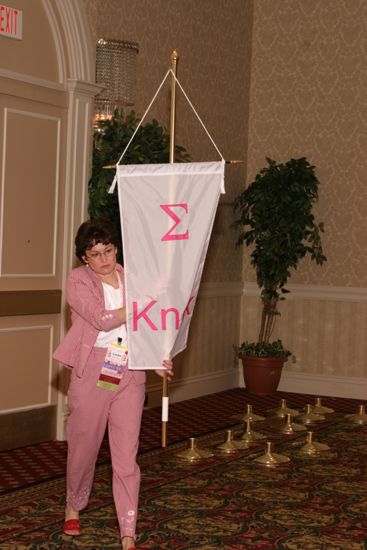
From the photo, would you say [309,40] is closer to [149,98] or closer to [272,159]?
[272,159]

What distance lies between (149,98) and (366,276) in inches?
114

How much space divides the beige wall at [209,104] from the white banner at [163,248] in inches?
156

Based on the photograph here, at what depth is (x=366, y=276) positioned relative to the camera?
973 cm

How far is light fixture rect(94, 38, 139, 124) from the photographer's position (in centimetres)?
730

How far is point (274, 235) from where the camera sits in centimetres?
954

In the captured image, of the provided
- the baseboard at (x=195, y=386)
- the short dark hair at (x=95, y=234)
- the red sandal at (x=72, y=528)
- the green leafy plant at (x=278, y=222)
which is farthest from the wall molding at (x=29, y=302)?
the green leafy plant at (x=278, y=222)

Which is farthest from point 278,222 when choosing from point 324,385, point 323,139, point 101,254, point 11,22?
point 101,254

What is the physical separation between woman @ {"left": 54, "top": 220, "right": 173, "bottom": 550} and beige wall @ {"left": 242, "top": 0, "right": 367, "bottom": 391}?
570 cm

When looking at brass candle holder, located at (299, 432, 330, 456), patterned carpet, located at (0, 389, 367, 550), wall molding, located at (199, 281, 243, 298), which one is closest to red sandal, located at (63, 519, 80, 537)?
patterned carpet, located at (0, 389, 367, 550)

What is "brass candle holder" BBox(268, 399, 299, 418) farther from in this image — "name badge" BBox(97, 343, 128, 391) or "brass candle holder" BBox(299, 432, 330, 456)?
"name badge" BBox(97, 343, 128, 391)

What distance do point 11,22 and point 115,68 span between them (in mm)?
1001

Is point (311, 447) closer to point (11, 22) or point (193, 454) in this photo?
point (193, 454)

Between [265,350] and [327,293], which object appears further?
[327,293]

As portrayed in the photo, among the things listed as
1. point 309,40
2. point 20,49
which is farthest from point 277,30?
point 20,49
